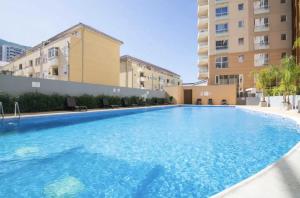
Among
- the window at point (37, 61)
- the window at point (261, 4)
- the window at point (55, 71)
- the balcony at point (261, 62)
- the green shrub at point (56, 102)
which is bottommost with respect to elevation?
the green shrub at point (56, 102)

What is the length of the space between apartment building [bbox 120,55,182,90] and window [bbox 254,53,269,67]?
19.1m

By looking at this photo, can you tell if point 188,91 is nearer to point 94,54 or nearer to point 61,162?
point 94,54

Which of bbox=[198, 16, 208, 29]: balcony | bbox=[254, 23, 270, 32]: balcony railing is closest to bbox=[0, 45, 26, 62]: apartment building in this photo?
bbox=[198, 16, 208, 29]: balcony

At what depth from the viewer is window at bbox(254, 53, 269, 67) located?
3098 centimetres

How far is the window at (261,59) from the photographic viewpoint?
31.0 metres

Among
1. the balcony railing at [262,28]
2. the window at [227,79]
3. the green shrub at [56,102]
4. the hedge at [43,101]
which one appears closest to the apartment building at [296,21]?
the balcony railing at [262,28]

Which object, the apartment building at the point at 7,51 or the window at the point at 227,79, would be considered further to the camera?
the apartment building at the point at 7,51

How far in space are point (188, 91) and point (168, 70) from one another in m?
34.7

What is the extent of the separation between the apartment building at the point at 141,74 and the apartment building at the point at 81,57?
450 inches

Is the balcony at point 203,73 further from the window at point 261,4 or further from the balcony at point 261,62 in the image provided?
the window at point 261,4

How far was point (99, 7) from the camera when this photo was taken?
63.1 ft

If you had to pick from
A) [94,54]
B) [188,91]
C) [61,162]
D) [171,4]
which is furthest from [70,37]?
[61,162]

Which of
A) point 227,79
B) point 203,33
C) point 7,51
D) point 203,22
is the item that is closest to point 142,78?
point 203,33

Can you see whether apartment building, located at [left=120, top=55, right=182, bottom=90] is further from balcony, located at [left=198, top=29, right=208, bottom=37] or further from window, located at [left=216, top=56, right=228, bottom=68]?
window, located at [left=216, top=56, right=228, bottom=68]
